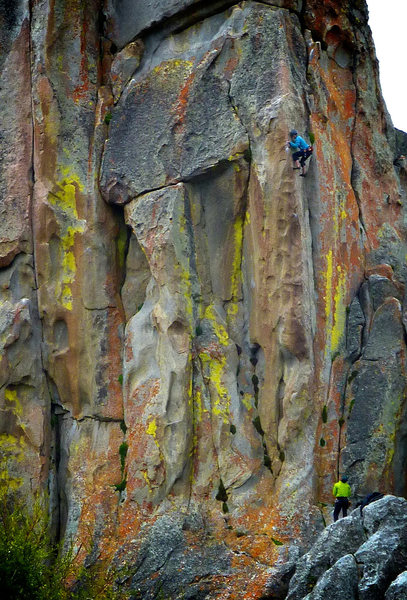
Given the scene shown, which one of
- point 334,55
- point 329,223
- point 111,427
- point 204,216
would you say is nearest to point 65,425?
point 111,427

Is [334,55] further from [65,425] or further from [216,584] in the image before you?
[216,584]

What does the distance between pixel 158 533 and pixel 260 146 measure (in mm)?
13593

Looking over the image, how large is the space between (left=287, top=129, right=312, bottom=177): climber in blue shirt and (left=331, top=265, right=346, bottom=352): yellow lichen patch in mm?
4057

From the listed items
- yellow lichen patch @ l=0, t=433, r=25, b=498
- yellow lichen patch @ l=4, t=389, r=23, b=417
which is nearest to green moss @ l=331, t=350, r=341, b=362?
yellow lichen patch @ l=4, t=389, r=23, b=417

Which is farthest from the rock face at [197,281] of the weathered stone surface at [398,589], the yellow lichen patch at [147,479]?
the weathered stone surface at [398,589]

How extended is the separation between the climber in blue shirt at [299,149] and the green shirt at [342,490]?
10.6 m

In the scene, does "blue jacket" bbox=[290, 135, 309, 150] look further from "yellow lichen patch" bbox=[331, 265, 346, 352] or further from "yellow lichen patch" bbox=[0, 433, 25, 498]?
"yellow lichen patch" bbox=[0, 433, 25, 498]

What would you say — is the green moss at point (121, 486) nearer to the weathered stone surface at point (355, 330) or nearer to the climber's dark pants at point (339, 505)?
the climber's dark pants at point (339, 505)

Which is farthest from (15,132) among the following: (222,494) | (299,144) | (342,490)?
(342,490)

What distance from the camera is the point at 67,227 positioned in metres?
40.4

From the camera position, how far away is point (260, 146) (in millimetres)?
37844

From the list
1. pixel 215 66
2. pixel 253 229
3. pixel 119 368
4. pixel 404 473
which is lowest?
pixel 404 473

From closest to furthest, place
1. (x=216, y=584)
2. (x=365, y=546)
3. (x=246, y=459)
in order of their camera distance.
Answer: (x=365, y=546), (x=216, y=584), (x=246, y=459)

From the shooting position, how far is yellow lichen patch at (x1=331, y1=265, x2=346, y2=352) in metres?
37.9
